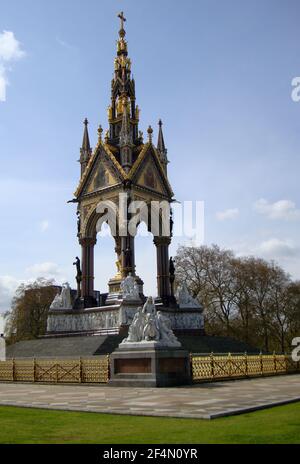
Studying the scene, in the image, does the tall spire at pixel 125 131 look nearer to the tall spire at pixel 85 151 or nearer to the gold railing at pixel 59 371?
the tall spire at pixel 85 151

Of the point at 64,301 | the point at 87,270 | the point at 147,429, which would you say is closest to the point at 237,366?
the point at 147,429

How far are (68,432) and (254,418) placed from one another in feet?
10.1

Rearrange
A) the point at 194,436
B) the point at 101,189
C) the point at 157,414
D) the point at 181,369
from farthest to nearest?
the point at 101,189 < the point at 181,369 < the point at 157,414 < the point at 194,436

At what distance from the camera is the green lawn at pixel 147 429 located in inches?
254

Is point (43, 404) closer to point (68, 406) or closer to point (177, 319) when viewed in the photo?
point (68, 406)

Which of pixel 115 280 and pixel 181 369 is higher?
pixel 115 280

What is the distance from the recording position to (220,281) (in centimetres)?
4856

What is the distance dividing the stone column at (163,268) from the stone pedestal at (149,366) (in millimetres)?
17127

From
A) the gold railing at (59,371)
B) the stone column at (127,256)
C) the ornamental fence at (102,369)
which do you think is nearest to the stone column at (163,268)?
the stone column at (127,256)

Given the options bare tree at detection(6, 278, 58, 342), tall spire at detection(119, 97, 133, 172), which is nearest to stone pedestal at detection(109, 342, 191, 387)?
tall spire at detection(119, 97, 133, 172)

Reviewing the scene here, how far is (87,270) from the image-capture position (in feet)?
117

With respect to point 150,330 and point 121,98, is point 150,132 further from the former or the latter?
point 150,330

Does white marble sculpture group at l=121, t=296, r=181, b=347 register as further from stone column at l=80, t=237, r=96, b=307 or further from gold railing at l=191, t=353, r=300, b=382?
stone column at l=80, t=237, r=96, b=307
